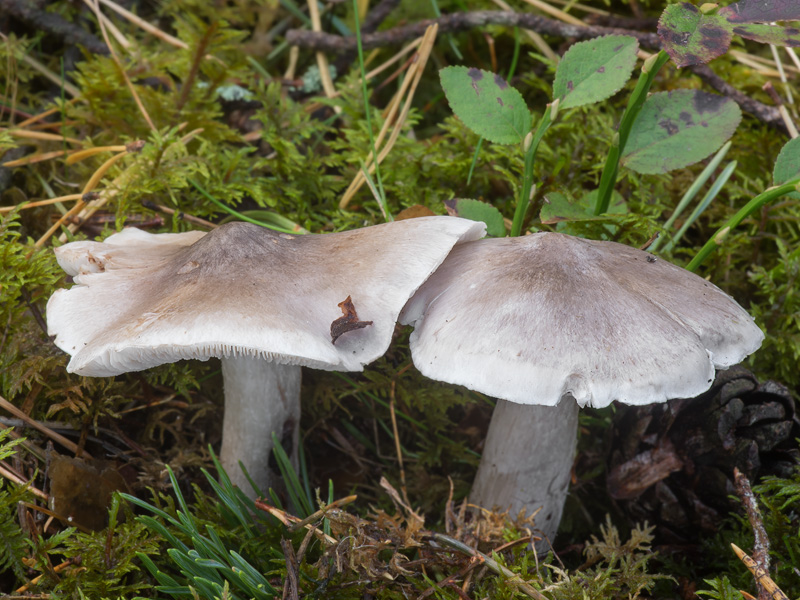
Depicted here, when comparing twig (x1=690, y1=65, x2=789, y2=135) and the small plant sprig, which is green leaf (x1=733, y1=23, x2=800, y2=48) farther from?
twig (x1=690, y1=65, x2=789, y2=135)

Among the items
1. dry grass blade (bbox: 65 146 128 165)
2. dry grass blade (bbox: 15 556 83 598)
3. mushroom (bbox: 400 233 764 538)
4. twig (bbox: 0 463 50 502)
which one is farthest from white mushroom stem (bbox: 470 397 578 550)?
dry grass blade (bbox: 65 146 128 165)

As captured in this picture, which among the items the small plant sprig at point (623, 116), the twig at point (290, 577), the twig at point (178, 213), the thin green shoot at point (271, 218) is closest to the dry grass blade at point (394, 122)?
the thin green shoot at point (271, 218)

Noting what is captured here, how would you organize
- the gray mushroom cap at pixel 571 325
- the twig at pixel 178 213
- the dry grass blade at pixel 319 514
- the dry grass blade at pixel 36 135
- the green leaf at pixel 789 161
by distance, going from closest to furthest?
the gray mushroom cap at pixel 571 325 < the dry grass blade at pixel 319 514 < the green leaf at pixel 789 161 < the twig at pixel 178 213 < the dry grass blade at pixel 36 135

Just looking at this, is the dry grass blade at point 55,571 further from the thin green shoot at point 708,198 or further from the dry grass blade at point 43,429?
the thin green shoot at point 708,198

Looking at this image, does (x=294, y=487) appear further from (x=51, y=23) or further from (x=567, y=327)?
(x=51, y=23)

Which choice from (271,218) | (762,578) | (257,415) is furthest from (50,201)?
(762,578)

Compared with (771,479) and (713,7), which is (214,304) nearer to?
(713,7)

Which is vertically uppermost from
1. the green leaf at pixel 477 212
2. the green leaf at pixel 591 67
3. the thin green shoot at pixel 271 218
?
the green leaf at pixel 591 67
